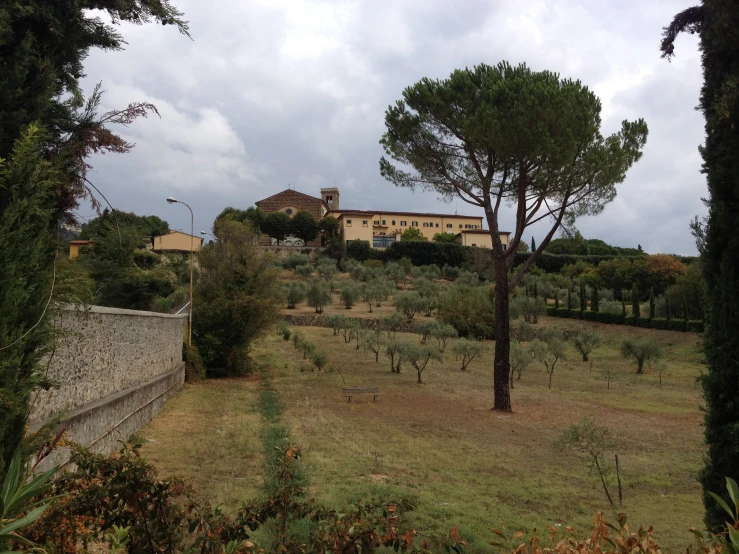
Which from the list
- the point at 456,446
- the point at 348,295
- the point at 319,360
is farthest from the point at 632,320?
the point at 456,446

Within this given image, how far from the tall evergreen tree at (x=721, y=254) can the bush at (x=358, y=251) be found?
52079 millimetres

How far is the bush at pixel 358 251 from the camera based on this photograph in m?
57.0

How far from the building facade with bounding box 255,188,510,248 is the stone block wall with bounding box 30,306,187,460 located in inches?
1950

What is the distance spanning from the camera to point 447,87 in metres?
15.1

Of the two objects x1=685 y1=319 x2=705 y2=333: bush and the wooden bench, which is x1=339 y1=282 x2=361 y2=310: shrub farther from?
the wooden bench

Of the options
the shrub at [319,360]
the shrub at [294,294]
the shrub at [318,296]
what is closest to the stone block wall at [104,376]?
the shrub at [319,360]

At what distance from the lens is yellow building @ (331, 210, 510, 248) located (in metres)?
62.9

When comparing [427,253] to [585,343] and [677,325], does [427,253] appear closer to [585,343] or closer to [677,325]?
[677,325]

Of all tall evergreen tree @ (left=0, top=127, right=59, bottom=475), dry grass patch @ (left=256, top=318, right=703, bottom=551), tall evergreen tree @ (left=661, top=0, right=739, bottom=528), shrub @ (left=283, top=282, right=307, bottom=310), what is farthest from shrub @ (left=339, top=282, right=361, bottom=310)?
tall evergreen tree @ (left=0, top=127, right=59, bottom=475)

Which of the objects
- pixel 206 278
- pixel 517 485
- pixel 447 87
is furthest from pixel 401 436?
pixel 206 278

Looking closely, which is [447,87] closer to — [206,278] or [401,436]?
[401,436]

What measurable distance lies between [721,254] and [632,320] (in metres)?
34.0

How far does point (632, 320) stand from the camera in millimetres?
35125

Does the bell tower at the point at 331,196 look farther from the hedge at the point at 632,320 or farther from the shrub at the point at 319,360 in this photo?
the shrub at the point at 319,360
